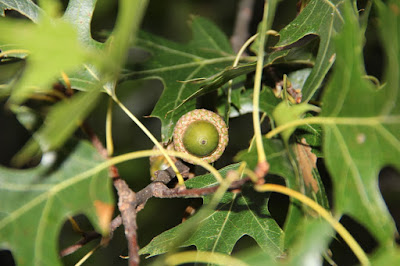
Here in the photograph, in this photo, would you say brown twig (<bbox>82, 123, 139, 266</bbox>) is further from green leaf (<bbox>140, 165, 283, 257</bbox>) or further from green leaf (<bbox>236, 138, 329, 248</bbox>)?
green leaf (<bbox>236, 138, 329, 248</bbox>)

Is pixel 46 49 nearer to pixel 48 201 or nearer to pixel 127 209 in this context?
pixel 48 201

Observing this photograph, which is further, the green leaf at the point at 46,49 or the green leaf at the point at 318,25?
the green leaf at the point at 318,25

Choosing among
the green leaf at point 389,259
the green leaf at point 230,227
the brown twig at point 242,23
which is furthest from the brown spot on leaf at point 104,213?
the brown twig at point 242,23

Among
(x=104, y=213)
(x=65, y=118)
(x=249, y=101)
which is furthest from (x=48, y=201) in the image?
(x=249, y=101)

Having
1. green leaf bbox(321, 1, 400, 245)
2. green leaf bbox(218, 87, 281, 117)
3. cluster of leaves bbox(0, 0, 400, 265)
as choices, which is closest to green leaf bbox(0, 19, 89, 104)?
cluster of leaves bbox(0, 0, 400, 265)

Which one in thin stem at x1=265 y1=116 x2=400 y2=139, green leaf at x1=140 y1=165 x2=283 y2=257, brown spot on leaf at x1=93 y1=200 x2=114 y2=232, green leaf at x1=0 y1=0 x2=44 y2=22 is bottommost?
green leaf at x1=140 y1=165 x2=283 y2=257

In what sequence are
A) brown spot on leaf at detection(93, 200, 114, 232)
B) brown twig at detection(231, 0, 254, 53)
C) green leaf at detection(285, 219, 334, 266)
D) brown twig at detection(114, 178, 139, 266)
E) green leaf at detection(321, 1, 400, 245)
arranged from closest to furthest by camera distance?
green leaf at detection(285, 219, 334, 266) < green leaf at detection(321, 1, 400, 245) < brown spot on leaf at detection(93, 200, 114, 232) < brown twig at detection(114, 178, 139, 266) < brown twig at detection(231, 0, 254, 53)

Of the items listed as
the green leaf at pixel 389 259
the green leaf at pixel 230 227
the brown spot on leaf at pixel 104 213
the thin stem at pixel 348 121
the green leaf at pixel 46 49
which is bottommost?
the green leaf at pixel 230 227

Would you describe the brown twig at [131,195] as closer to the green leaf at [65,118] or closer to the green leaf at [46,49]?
the green leaf at [65,118]
